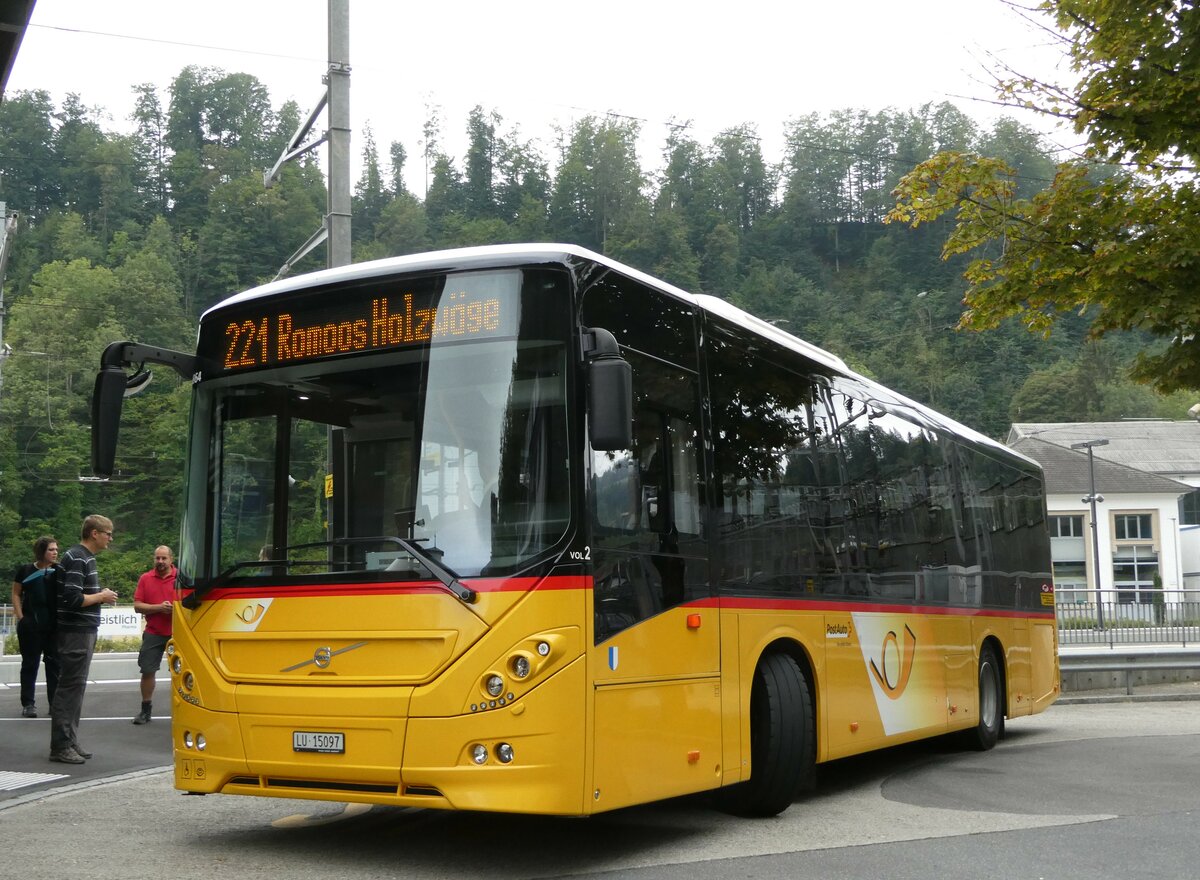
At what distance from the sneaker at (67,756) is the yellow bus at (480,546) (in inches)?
157

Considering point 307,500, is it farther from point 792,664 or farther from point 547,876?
point 792,664

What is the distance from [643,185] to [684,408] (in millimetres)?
93570

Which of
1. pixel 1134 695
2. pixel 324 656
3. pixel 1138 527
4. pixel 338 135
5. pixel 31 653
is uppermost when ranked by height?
pixel 338 135

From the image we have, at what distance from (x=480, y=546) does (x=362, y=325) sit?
4.66ft

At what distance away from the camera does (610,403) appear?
6.66 metres

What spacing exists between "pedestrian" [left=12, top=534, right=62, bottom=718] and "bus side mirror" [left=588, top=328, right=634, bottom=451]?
5.99 m

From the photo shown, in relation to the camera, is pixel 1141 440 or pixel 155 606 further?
pixel 1141 440

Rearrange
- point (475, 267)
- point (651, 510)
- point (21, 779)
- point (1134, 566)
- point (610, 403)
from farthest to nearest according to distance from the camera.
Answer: point (1134, 566), point (21, 779), point (651, 510), point (475, 267), point (610, 403)

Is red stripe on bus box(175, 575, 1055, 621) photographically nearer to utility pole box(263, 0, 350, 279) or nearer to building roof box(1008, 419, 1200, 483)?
utility pole box(263, 0, 350, 279)

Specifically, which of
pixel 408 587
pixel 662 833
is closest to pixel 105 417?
pixel 408 587

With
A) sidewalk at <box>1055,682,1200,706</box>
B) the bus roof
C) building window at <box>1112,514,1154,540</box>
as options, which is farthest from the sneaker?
building window at <box>1112,514,1154,540</box>

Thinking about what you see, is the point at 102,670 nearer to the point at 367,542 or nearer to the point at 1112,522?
the point at 367,542

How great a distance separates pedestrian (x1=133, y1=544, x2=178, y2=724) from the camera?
14570mm

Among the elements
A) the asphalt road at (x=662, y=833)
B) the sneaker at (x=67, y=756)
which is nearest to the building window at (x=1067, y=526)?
the asphalt road at (x=662, y=833)
